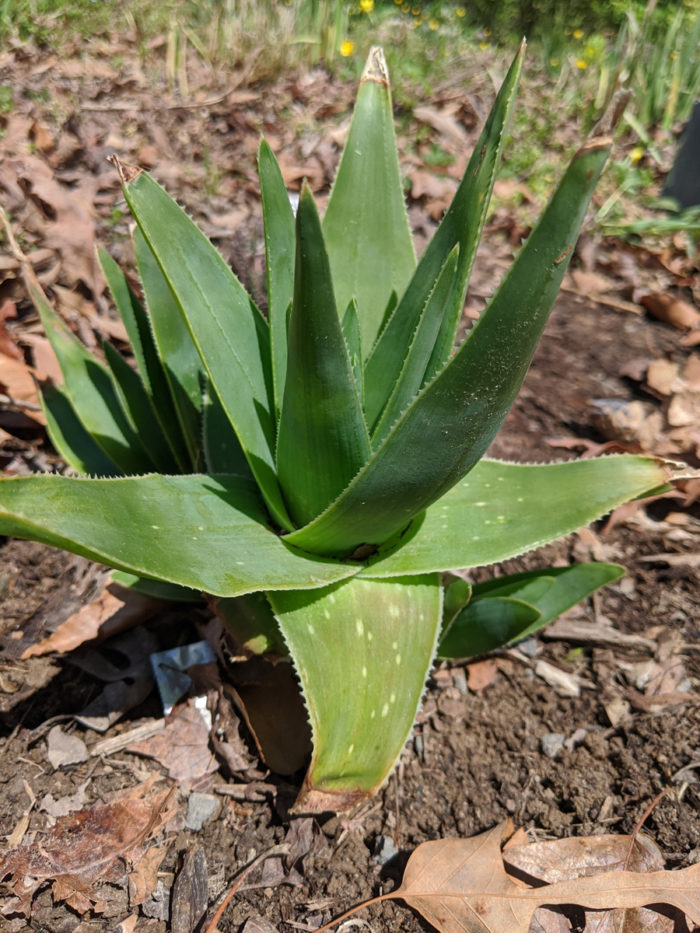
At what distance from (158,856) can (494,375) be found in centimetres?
117

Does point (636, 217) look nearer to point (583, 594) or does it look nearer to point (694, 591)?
point (694, 591)

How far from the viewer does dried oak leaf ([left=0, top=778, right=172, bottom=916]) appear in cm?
131

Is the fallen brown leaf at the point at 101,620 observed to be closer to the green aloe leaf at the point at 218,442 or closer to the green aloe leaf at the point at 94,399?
the green aloe leaf at the point at 94,399

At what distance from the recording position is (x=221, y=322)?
135 cm

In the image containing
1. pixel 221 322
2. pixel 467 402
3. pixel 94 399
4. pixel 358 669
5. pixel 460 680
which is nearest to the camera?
pixel 467 402

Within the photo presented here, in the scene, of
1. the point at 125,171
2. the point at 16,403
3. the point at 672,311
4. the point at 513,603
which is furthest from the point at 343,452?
the point at 672,311

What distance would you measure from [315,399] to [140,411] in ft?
2.20

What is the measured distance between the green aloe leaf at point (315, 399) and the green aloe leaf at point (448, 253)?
17 centimetres

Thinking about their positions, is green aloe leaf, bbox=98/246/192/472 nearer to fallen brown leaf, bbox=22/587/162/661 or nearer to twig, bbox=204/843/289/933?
fallen brown leaf, bbox=22/587/162/661

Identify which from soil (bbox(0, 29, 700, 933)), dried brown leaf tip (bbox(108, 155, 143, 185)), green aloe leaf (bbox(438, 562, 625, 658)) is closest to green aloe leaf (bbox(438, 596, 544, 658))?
green aloe leaf (bbox(438, 562, 625, 658))

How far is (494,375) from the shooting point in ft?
3.21

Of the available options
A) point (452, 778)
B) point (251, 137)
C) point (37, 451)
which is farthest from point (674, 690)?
point (251, 137)

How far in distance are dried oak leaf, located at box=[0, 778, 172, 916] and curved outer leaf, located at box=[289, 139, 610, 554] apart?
692 millimetres

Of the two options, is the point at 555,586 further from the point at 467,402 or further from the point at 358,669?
the point at 467,402
